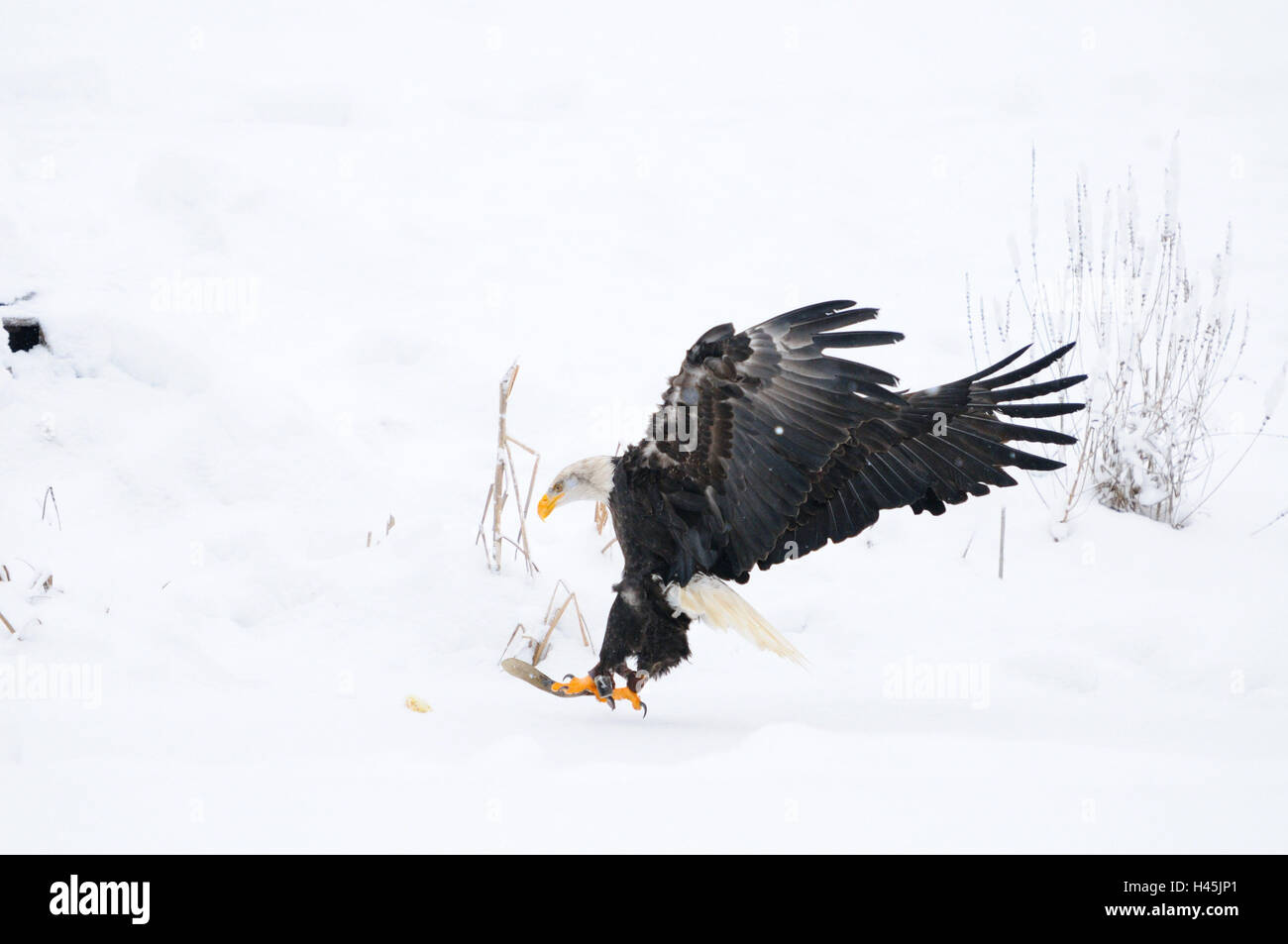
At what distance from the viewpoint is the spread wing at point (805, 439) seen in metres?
3.22

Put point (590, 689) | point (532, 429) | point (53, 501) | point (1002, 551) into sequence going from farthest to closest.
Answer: point (532, 429)
point (1002, 551)
point (53, 501)
point (590, 689)

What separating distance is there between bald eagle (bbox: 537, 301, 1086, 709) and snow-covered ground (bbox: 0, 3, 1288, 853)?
0.39 metres

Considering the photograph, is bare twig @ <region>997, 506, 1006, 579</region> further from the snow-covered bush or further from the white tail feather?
the white tail feather

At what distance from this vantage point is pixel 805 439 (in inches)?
127

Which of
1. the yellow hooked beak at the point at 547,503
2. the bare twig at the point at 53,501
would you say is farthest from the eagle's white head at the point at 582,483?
the bare twig at the point at 53,501

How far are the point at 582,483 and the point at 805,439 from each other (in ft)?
3.22

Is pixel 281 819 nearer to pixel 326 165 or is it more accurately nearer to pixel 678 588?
pixel 678 588

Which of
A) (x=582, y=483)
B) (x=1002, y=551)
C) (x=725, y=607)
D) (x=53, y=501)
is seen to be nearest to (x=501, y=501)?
(x=582, y=483)

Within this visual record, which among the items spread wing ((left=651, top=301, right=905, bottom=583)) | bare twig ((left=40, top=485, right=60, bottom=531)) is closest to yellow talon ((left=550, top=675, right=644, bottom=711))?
spread wing ((left=651, top=301, right=905, bottom=583))

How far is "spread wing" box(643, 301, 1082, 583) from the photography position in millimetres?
3217

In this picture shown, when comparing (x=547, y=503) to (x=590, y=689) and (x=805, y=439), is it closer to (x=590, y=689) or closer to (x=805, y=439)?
(x=590, y=689)

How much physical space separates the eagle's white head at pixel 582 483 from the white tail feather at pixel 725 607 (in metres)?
0.43

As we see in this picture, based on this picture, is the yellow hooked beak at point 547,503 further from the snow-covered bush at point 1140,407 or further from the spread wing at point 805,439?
the snow-covered bush at point 1140,407

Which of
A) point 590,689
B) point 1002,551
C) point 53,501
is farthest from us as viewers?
point 1002,551
